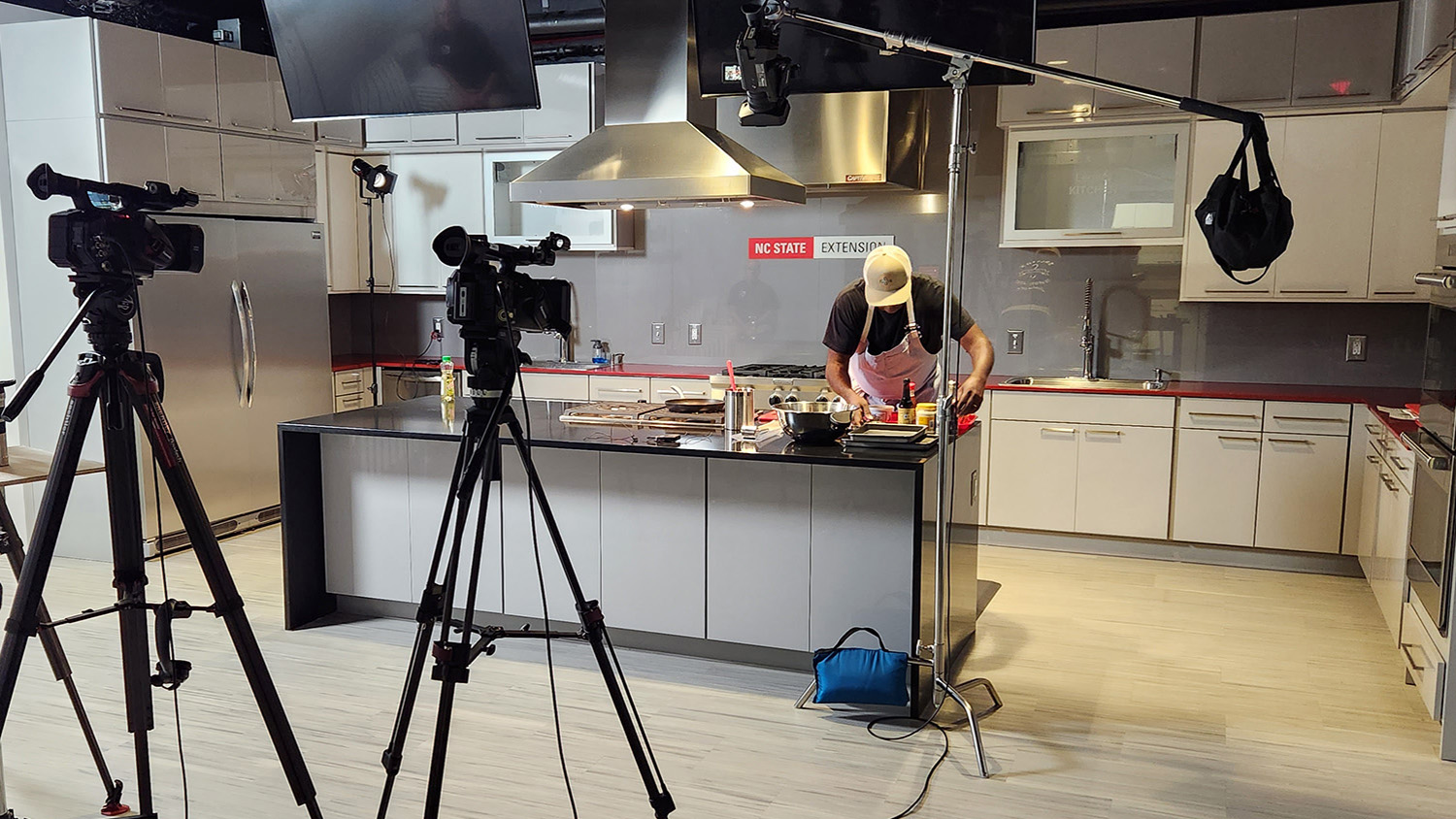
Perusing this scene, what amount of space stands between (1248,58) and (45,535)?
4.94 meters

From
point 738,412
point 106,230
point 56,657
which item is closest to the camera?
point 106,230

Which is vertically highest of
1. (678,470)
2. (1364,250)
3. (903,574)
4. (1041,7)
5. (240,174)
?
(1041,7)

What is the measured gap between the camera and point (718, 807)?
8.94ft

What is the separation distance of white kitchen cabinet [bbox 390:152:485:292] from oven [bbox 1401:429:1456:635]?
491 cm

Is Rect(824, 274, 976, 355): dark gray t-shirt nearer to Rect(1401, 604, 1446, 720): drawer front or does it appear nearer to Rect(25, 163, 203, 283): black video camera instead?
Rect(1401, 604, 1446, 720): drawer front

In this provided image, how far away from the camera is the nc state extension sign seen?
5.93 metres

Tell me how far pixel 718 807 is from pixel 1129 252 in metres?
3.85

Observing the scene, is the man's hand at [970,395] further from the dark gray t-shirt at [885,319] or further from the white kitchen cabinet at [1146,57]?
the white kitchen cabinet at [1146,57]

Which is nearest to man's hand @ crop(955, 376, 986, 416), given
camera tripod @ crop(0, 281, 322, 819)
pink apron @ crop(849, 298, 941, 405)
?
pink apron @ crop(849, 298, 941, 405)

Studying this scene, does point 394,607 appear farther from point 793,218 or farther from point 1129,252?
point 1129,252

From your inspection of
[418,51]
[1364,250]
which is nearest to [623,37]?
[418,51]

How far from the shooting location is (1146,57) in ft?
16.6

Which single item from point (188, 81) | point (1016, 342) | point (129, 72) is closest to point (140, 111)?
point (129, 72)

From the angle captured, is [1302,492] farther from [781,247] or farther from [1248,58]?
[781,247]
